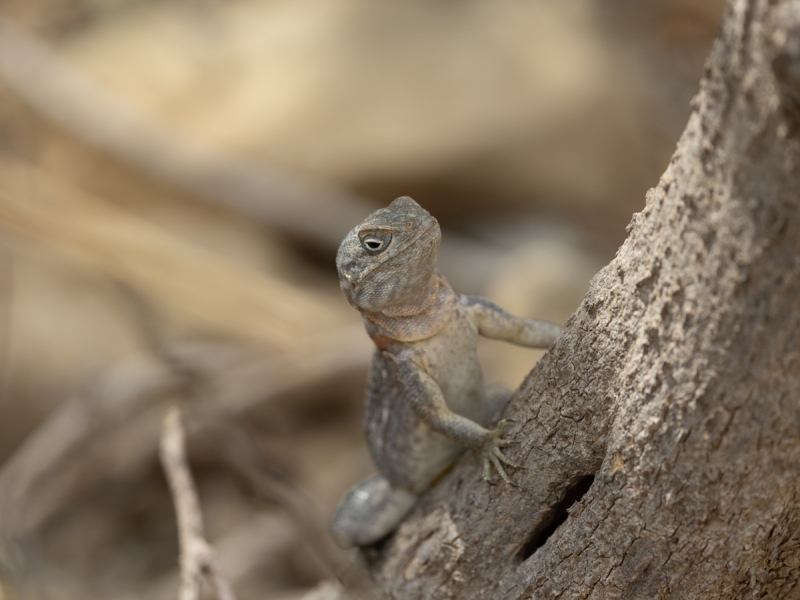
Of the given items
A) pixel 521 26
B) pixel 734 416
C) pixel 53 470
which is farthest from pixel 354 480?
pixel 521 26

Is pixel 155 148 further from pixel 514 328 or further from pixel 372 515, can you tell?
pixel 514 328

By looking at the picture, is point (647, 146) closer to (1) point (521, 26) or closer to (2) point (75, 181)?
(1) point (521, 26)

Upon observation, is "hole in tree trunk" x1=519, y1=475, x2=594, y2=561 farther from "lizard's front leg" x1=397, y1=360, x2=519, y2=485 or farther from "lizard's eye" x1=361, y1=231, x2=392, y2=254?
"lizard's eye" x1=361, y1=231, x2=392, y2=254

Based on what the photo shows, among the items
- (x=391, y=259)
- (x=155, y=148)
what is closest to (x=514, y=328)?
(x=391, y=259)

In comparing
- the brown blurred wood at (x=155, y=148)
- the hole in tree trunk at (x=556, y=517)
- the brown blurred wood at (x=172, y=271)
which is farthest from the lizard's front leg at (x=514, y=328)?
the brown blurred wood at (x=155, y=148)

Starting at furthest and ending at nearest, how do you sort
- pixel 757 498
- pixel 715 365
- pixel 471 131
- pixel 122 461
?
pixel 471 131 < pixel 122 461 < pixel 757 498 < pixel 715 365

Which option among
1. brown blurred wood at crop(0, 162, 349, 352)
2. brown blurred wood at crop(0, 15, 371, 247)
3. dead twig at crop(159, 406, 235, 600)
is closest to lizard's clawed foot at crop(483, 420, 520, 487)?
dead twig at crop(159, 406, 235, 600)
